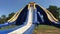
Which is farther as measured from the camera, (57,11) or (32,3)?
(57,11)

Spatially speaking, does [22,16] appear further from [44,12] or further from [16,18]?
[44,12]

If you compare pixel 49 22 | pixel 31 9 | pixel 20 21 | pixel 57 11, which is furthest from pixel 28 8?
pixel 57 11

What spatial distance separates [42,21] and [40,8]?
3408mm

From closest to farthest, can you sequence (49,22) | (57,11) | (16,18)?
1. (49,22)
2. (16,18)
3. (57,11)

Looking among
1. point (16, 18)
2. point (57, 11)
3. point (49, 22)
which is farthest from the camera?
point (57, 11)

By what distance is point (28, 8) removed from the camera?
1548 inches

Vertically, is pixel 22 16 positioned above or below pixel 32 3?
below

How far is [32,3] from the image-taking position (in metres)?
39.1

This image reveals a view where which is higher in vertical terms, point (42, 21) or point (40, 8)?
point (40, 8)

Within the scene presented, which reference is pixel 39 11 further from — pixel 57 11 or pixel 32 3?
pixel 57 11

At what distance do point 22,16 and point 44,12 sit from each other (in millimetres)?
6132

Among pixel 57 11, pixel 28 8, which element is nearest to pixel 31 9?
pixel 28 8

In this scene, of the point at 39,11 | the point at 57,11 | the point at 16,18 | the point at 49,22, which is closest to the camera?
the point at 49,22

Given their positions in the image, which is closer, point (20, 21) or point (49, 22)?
point (49, 22)
